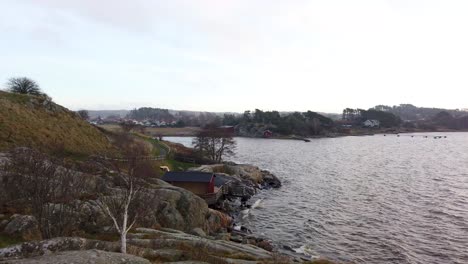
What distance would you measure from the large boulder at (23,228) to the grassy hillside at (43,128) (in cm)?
2189

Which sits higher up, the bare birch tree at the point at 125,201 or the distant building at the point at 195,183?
the bare birch tree at the point at 125,201

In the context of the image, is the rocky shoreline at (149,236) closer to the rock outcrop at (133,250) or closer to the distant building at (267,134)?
the rock outcrop at (133,250)

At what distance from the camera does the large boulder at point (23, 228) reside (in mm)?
21375

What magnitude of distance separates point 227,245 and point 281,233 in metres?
16.0

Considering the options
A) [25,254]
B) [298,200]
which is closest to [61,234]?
[25,254]

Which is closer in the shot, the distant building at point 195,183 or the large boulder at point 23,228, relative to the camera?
the large boulder at point 23,228

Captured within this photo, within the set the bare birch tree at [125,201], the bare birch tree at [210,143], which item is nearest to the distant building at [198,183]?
the bare birch tree at [125,201]

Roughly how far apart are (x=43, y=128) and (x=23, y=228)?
34596 millimetres

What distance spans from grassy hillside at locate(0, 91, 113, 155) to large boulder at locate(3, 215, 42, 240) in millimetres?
21888

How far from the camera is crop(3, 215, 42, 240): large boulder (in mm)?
21375

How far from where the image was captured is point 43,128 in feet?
171

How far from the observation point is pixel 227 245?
25.8 metres

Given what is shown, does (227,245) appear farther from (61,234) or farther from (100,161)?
(100,161)

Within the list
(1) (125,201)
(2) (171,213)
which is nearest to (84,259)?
(1) (125,201)
